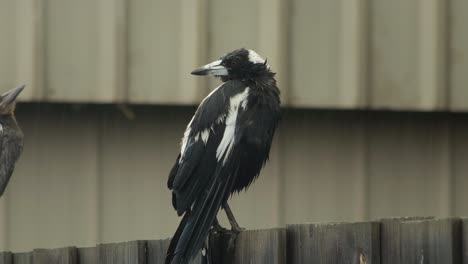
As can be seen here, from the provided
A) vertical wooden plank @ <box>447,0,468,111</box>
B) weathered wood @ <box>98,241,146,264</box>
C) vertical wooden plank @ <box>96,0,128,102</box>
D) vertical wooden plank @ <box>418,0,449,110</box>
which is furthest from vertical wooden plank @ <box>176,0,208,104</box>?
weathered wood @ <box>98,241,146,264</box>

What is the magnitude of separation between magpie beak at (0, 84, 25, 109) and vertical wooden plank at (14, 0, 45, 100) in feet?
0.16

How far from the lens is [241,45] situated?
4.95m

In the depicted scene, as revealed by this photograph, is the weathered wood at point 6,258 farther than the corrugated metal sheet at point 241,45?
No

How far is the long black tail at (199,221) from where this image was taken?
339cm

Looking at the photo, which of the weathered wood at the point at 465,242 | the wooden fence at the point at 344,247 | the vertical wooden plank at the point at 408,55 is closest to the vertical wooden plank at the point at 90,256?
the wooden fence at the point at 344,247

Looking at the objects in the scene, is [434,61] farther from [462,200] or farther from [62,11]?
[62,11]

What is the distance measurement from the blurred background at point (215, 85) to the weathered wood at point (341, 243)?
1.71m

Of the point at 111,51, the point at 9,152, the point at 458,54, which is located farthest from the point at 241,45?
the point at 9,152

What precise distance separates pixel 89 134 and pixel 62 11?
0.59 metres

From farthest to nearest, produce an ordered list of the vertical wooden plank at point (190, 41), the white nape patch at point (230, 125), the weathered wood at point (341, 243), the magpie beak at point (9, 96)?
the vertical wooden plank at point (190, 41) < the magpie beak at point (9, 96) < the white nape patch at point (230, 125) < the weathered wood at point (341, 243)

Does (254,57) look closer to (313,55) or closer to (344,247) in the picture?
(313,55)

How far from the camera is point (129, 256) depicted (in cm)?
325

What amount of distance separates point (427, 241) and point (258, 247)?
0.49m

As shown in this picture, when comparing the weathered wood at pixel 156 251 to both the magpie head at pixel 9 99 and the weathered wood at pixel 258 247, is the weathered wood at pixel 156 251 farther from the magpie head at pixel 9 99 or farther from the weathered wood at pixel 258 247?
the magpie head at pixel 9 99
